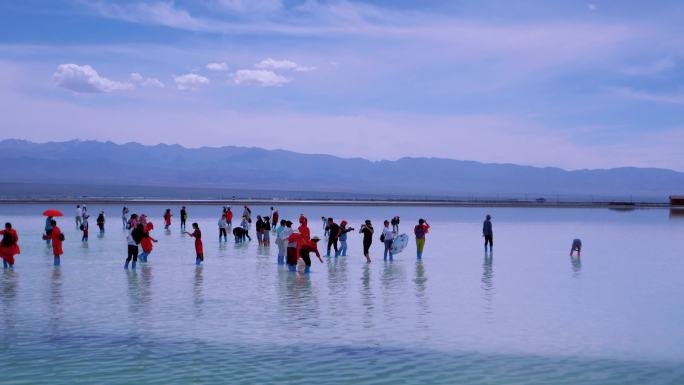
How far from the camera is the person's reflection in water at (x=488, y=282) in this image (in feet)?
57.2

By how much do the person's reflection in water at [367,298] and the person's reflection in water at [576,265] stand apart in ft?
20.4

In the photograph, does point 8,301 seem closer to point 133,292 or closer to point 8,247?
point 133,292

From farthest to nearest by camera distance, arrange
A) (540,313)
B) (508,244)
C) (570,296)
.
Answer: (508,244) → (570,296) → (540,313)

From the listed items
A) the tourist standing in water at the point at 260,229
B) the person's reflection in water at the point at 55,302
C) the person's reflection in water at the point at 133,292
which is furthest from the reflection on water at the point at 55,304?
the tourist standing in water at the point at 260,229

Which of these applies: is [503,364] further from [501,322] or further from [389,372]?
[501,322]

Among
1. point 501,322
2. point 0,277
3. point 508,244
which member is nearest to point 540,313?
point 501,322

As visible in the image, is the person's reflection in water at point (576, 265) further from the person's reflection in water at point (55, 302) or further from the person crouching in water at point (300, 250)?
the person's reflection in water at point (55, 302)

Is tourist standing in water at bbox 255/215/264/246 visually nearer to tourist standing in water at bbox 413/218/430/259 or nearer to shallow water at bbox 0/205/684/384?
shallow water at bbox 0/205/684/384

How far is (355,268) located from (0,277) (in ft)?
34.0

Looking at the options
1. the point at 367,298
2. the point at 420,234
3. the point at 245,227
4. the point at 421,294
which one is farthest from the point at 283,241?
the point at 245,227

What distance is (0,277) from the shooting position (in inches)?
850

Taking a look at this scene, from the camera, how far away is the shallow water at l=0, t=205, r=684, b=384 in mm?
11531

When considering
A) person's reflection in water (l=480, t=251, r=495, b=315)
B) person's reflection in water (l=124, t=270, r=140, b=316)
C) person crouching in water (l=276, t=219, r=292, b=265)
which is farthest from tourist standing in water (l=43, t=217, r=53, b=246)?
person's reflection in water (l=480, t=251, r=495, b=315)

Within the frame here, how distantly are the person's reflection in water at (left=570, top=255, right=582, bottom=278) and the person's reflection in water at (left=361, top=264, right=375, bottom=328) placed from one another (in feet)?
20.4
